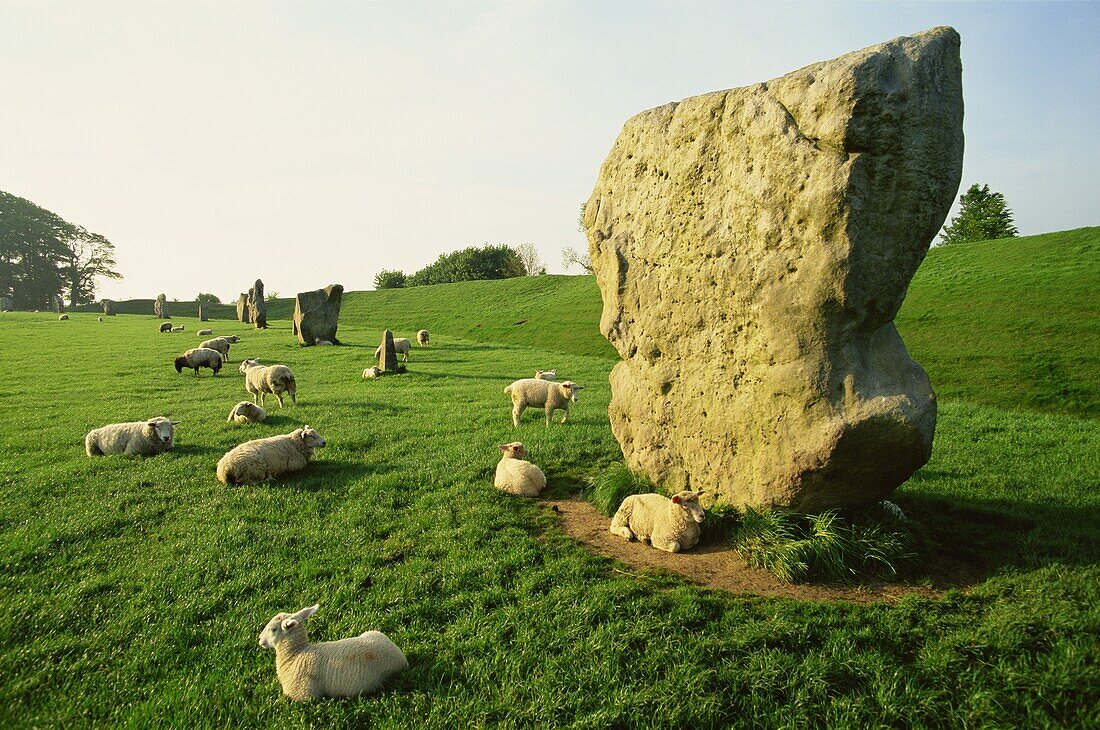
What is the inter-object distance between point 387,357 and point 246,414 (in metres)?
9.77

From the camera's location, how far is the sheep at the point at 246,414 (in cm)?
1371

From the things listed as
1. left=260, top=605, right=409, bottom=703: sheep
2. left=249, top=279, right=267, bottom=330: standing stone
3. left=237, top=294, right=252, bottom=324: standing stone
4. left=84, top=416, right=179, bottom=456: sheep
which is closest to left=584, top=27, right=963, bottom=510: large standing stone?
left=260, top=605, right=409, bottom=703: sheep

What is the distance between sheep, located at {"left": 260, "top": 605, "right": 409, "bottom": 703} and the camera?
14.7ft

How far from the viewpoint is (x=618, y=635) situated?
17.0 feet

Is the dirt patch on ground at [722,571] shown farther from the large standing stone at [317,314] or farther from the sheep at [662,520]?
the large standing stone at [317,314]

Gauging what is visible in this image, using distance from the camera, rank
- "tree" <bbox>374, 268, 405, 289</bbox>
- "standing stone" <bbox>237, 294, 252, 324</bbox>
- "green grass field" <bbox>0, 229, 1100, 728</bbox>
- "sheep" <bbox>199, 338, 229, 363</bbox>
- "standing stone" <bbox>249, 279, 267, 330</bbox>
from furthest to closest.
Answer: "tree" <bbox>374, 268, 405, 289</bbox>
"standing stone" <bbox>237, 294, 252, 324</bbox>
"standing stone" <bbox>249, 279, 267, 330</bbox>
"sheep" <bbox>199, 338, 229, 363</bbox>
"green grass field" <bbox>0, 229, 1100, 728</bbox>

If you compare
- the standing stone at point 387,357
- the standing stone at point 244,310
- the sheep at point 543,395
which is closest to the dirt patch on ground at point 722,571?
the sheep at point 543,395

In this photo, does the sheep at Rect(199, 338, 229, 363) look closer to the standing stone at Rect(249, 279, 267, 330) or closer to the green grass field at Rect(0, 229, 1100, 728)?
the green grass field at Rect(0, 229, 1100, 728)

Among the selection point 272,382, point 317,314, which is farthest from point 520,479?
point 317,314

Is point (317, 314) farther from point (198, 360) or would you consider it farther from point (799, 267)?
point (799, 267)

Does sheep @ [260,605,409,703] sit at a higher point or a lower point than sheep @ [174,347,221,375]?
lower

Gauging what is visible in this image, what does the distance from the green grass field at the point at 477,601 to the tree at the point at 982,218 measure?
5723 cm

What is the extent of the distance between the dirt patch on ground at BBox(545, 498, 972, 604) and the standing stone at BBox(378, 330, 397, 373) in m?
16.8

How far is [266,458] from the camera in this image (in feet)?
31.3
